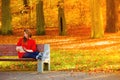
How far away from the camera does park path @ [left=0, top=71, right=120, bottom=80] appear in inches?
443

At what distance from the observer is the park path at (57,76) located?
11.2 meters

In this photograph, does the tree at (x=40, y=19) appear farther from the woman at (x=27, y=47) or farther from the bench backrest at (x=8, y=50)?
the woman at (x=27, y=47)

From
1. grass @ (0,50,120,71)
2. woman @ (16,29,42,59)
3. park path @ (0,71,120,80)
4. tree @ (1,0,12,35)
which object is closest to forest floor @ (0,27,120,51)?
tree @ (1,0,12,35)

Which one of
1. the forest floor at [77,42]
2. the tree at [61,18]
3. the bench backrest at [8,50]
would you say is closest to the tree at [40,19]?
the tree at [61,18]

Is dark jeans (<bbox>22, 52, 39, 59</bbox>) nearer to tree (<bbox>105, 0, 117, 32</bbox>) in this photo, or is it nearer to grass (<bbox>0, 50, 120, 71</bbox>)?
grass (<bbox>0, 50, 120, 71</bbox>)

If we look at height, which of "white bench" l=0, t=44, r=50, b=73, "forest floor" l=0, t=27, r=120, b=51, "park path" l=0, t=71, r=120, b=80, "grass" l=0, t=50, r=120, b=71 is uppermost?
"white bench" l=0, t=44, r=50, b=73

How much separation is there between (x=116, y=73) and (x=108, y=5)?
2330 cm

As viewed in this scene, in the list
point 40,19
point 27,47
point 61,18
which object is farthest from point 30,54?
point 40,19

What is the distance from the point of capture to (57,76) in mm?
11609

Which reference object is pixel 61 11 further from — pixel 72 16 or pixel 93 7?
pixel 72 16

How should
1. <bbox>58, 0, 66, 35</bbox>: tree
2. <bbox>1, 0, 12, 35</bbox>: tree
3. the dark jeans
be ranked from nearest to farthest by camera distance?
the dark jeans → <bbox>58, 0, 66, 35</bbox>: tree → <bbox>1, 0, 12, 35</bbox>: tree

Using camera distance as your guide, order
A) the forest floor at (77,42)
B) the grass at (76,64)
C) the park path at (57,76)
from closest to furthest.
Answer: the park path at (57,76)
the grass at (76,64)
the forest floor at (77,42)

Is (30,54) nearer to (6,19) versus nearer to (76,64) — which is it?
(76,64)

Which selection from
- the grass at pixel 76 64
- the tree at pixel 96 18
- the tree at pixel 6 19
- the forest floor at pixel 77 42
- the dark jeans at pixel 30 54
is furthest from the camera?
the tree at pixel 6 19
